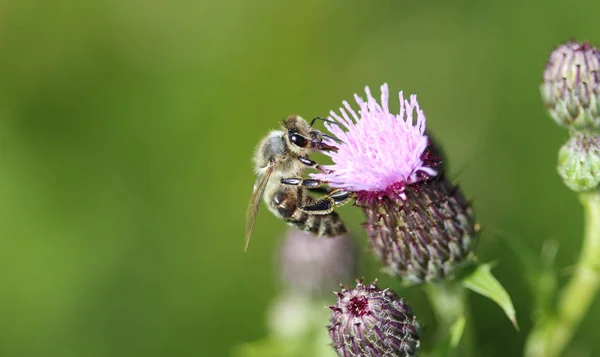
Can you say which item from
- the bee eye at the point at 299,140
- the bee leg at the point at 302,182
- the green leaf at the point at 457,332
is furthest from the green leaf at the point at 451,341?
the bee eye at the point at 299,140

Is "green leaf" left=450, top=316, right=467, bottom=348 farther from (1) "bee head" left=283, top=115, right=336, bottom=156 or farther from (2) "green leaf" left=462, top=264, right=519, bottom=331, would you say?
(1) "bee head" left=283, top=115, right=336, bottom=156

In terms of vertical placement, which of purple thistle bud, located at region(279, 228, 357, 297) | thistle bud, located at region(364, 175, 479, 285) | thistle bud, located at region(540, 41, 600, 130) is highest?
thistle bud, located at region(540, 41, 600, 130)

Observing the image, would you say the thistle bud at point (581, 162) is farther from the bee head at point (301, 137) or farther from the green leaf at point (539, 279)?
the bee head at point (301, 137)

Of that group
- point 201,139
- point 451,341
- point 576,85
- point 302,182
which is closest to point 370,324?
point 451,341

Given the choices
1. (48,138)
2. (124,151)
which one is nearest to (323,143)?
(124,151)

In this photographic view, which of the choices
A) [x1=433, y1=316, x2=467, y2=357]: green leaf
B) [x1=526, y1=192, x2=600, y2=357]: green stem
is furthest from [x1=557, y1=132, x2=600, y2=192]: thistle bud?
[x1=433, y1=316, x2=467, y2=357]: green leaf

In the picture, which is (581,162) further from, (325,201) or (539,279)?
(325,201)

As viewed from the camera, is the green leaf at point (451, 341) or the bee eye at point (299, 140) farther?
the bee eye at point (299, 140)
